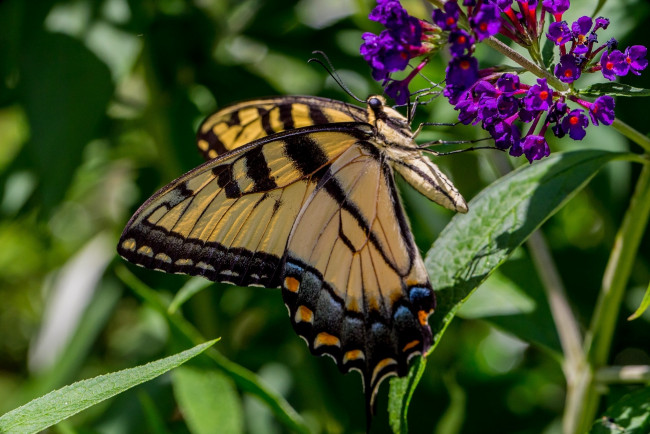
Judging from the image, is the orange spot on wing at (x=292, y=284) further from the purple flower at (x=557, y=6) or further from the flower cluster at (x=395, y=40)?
the purple flower at (x=557, y=6)

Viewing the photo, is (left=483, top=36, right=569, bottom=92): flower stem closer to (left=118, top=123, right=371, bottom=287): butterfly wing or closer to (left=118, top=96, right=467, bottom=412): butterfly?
(left=118, top=96, right=467, bottom=412): butterfly

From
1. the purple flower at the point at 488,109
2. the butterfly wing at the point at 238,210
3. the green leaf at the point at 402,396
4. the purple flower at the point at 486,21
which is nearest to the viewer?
the purple flower at the point at 486,21

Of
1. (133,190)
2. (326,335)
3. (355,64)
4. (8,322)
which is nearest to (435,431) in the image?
(326,335)

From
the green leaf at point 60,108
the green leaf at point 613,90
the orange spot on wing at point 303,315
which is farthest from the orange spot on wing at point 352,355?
the green leaf at point 60,108

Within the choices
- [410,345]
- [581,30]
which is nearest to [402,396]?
[410,345]

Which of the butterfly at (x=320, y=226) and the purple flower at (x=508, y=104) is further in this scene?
the butterfly at (x=320, y=226)

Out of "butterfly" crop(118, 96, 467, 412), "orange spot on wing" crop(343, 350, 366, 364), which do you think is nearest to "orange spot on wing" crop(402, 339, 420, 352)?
"butterfly" crop(118, 96, 467, 412)
